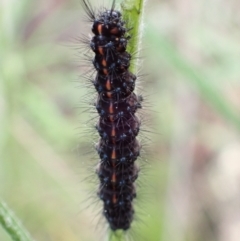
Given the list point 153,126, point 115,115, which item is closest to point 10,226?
point 115,115

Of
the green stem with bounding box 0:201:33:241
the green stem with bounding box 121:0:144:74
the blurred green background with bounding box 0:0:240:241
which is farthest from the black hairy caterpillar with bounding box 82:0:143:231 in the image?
the green stem with bounding box 0:201:33:241

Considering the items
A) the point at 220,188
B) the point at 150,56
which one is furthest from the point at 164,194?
the point at 150,56

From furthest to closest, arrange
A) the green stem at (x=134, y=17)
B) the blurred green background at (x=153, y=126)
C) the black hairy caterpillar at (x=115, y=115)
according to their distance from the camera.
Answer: the blurred green background at (x=153, y=126)
the black hairy caterpillar at (x=115, y=115)
the green stem at (x=134, y=17)

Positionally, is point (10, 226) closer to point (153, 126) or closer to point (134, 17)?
point (134, 17)

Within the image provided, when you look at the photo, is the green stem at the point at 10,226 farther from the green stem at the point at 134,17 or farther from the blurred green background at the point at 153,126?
the blurred green background at the point at 153,126

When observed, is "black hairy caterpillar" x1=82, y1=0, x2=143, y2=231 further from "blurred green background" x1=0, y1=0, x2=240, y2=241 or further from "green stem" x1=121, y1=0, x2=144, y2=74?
"blurred green background" x1=0, y1=0, x2=240, y2=241

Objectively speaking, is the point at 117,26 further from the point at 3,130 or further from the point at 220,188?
the point at 220,188

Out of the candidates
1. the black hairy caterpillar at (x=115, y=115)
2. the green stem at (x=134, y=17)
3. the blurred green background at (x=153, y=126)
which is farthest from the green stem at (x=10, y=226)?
the blurred green background at (x=153, y=126)
